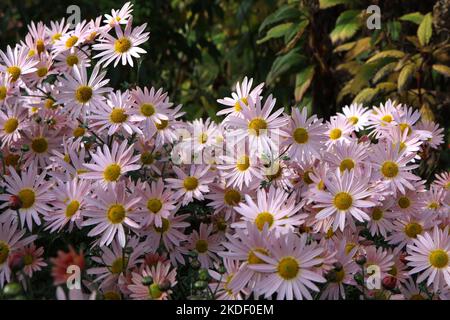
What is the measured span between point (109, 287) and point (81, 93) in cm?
45

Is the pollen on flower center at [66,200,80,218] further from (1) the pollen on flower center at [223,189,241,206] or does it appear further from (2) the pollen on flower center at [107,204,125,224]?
(1) the pollen on flower center at [223,189,241,206]

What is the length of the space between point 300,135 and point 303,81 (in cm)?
121

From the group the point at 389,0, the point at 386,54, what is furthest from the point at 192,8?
the point at 386,54

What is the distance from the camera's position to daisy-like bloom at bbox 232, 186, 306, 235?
115 centimetres

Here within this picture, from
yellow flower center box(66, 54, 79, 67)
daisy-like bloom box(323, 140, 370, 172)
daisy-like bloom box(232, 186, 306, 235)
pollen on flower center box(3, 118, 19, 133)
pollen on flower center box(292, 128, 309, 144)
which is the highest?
yellow flower center box(66, 54, 79, 67)

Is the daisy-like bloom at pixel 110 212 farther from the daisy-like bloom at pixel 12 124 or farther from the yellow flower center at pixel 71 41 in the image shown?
the yellow flower center at pixel 71 41

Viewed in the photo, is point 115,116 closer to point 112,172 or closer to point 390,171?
point 112,172

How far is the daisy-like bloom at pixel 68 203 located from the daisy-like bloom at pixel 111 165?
27 mm

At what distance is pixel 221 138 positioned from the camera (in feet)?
4.96

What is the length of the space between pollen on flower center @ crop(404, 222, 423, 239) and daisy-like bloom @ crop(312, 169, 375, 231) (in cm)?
14

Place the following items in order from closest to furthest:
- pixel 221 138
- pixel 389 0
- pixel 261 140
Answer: pixel 261 140 → pixel 221 138 → pixel 389 0

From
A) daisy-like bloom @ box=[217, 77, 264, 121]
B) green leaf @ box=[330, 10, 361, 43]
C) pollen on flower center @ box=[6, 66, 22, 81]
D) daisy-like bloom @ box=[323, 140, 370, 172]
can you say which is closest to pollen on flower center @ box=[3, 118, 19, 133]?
pollen on flower center @ box=[6, 66, 22, 81]

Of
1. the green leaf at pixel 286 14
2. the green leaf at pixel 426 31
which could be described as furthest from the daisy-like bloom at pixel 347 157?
the green leaf at pixel 286 14
